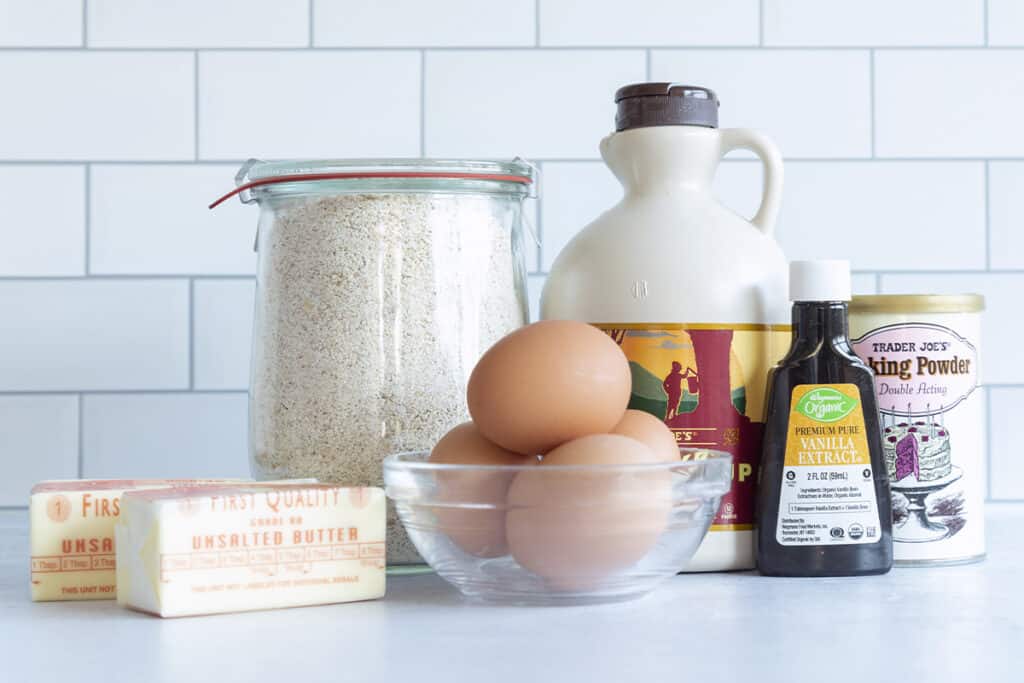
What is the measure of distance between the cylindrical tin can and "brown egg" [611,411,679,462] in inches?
7.1

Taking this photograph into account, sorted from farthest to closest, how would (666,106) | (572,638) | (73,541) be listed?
(666,106)
(73,541)
(572,638)

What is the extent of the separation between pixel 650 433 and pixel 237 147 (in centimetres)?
64

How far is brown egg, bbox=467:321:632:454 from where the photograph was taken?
65 cm

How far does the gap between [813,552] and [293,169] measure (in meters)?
0.41

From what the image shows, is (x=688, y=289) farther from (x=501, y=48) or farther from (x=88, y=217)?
(x=88, y=217)

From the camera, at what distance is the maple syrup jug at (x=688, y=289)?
0.77 m

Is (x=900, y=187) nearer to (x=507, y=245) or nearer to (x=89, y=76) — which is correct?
(x=507, y=245)

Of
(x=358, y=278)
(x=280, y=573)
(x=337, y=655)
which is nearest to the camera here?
(x=337, y=655)

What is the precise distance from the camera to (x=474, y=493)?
2.17ft

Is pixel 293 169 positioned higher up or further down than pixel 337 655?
higher up

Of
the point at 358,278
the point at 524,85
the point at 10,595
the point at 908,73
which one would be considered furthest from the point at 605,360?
the point at 908,73

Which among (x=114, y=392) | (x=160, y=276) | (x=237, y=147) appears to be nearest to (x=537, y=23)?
→ (x=237, y=147)

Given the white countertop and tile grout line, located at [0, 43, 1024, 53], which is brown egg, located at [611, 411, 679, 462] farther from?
tile grout line, located at [0, 43, 1024, 53]

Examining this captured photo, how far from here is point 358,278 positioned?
779mm
